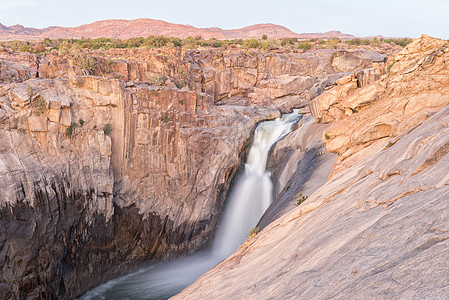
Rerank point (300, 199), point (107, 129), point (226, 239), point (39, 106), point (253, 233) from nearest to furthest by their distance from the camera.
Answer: point (253, 233) → point (300, 199) → point (39, 106) → point (107, 129) → point (226, 239)

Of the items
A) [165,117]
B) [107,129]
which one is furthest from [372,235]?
[165,117]

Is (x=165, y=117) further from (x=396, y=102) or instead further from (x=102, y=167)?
(x=396, y=102)

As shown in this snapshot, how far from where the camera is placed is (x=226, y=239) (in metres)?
19.2

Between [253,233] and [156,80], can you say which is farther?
[156,80]

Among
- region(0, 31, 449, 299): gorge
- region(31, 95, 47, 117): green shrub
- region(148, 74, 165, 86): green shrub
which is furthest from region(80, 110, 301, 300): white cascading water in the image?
region(31, 95, 47, 117): green shrub

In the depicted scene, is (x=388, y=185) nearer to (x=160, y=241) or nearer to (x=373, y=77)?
(x=373, y=77)

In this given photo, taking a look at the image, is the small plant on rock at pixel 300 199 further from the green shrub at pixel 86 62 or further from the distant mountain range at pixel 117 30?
the distant mountain range at pixel 117 30

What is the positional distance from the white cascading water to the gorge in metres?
0.21

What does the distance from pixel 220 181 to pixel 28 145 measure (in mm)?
10762

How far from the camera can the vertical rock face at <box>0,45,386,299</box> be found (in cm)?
1338

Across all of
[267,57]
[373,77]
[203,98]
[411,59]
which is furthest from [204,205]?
[267,57]

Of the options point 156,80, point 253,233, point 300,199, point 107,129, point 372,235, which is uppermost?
point 156,80

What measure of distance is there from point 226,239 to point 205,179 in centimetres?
393

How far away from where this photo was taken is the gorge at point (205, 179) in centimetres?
441
